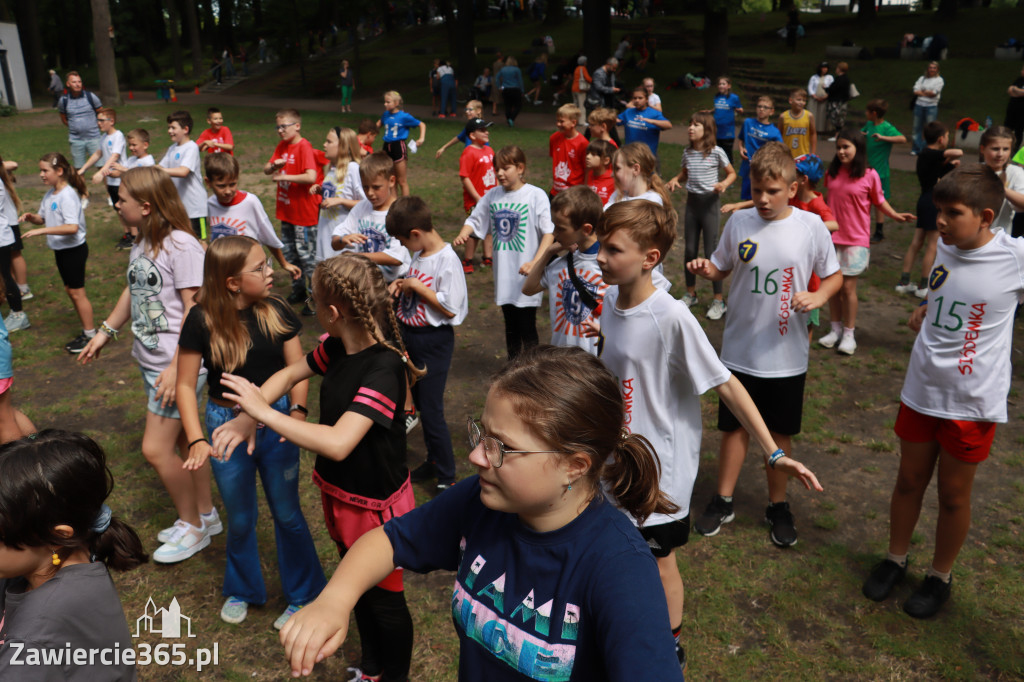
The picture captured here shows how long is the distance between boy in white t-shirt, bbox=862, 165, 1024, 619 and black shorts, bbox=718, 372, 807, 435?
64cm

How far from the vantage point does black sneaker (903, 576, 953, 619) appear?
410cm

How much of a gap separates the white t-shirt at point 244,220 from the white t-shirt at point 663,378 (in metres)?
4.60

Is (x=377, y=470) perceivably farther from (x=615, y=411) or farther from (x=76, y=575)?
(x=615, y=411)

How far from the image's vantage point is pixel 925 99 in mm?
18094

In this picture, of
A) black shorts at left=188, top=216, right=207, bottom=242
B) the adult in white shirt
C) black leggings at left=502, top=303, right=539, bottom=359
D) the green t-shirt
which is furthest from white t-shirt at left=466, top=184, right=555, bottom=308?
the adult in white shirt

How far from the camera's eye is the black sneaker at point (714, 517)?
4887 mm

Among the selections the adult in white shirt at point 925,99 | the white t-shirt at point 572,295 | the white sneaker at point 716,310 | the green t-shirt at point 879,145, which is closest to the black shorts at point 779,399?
the white t-shirt at point 572,295

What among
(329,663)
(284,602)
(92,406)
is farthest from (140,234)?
(92,406)

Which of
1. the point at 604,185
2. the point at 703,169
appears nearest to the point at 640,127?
the point at 703,169

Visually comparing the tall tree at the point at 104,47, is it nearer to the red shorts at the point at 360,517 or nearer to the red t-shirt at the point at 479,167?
the red t-shirt at the point at 479,167

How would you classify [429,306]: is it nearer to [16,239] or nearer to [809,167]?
[809,167]

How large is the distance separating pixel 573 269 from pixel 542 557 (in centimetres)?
307

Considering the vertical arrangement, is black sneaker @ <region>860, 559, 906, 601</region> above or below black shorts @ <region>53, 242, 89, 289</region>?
below

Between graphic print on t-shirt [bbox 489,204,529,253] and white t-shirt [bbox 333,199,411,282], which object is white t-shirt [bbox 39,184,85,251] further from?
graphic print on t-shirt [bbox 489,204,529,253]
